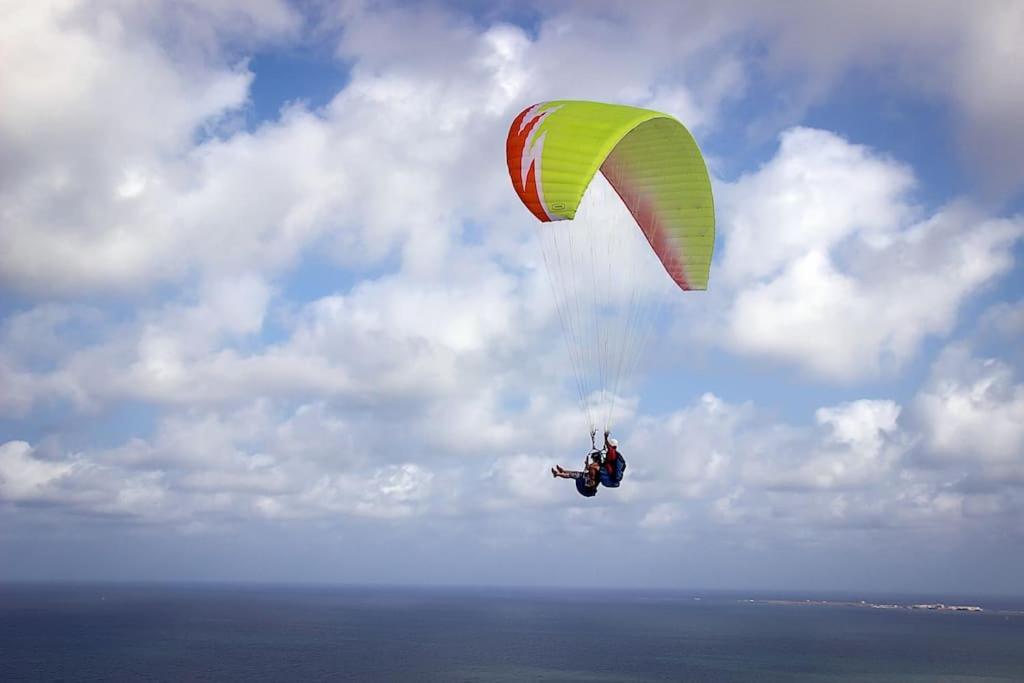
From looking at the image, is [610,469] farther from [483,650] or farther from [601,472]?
[483,650]

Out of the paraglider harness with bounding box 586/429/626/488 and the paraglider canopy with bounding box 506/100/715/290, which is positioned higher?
the paraglider canopy with bounding box 506/100/715/290

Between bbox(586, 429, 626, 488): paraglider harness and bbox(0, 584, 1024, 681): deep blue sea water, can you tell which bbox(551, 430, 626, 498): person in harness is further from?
bbox(0, 584, 1024, 681): deep blue sea water

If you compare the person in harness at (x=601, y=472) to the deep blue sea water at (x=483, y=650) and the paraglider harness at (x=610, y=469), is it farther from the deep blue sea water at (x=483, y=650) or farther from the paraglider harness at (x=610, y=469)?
the deep blue sea water at (x=483, y=650)

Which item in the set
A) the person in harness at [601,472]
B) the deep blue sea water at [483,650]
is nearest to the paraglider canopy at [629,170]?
the person in harness at [601,472]

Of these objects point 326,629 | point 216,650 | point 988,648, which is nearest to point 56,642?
point 216,650

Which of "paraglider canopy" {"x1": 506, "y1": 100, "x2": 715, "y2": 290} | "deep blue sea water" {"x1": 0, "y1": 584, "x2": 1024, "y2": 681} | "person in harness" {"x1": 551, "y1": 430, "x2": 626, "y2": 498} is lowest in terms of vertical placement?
"deep blue sea water" {"x1": 0, "y1": 584, "x2": 1024, "y2": 681}

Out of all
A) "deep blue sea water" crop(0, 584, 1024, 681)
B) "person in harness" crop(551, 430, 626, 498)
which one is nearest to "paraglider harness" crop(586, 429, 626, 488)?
"person in harness" crop(551, 430, 626, 498)
